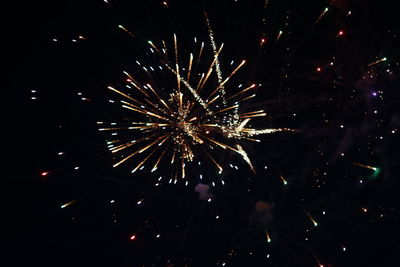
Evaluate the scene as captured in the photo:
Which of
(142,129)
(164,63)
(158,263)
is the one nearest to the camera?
(164,63)

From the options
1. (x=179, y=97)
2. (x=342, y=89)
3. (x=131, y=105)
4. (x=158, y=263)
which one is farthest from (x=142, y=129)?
(x=342, y=89)

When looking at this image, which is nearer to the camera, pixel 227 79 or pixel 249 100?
pixel 227 79

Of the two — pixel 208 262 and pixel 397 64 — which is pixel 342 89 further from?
pixel 208 262

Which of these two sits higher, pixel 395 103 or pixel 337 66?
pixel 337 66

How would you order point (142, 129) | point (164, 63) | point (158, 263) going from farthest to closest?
1. point (158, 263)
2. point (142, 129)
3. point (164, 63)

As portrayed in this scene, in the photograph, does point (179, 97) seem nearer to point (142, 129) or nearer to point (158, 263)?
point (142, 129)

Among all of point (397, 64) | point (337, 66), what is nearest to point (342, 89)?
point (337, 66)

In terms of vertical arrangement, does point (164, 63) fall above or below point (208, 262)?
above

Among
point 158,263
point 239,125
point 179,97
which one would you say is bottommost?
point 158,263

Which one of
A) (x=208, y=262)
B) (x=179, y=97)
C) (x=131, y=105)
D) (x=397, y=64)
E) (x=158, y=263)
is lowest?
(x=208, y=262)
